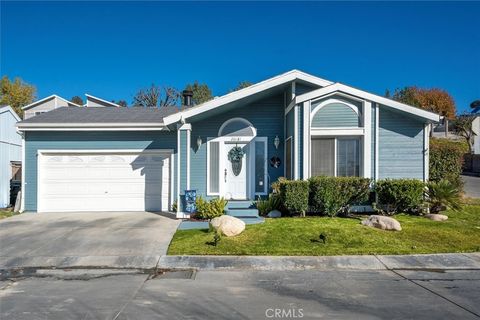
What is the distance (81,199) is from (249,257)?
8.58m

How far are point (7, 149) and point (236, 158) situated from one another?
35.0ft

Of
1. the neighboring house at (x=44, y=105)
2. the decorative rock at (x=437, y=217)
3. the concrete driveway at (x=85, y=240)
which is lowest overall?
the concrete driveway at (x=85, y=240)

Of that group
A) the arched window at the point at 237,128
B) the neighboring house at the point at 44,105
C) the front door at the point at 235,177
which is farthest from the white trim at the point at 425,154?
the neighboring house at the point at 44,105

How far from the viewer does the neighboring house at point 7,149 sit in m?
14.9

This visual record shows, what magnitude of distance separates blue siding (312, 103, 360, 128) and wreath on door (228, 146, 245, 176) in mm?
2994

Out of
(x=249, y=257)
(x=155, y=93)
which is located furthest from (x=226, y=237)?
(x=155, y=93)

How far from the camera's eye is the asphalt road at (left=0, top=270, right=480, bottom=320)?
454 centimetres

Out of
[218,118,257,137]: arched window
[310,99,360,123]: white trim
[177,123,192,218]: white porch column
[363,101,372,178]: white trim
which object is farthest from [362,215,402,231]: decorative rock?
[177,123,192,218]: white porch column

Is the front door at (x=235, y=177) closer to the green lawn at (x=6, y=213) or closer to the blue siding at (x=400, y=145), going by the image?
the blue siding at (x=400, y=145)

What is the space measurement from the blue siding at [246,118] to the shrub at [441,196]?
4.92m

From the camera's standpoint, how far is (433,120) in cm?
1125

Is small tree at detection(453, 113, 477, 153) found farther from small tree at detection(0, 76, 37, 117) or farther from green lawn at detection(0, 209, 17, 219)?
small tree at detection(0, 76, 37, 117)

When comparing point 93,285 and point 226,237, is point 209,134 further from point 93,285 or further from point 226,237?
point 93,285

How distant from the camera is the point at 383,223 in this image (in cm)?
923
